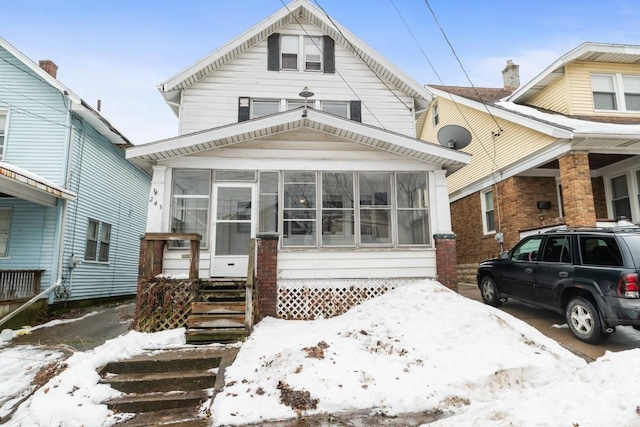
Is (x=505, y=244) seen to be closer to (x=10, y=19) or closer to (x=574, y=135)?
(x=574, y=135)

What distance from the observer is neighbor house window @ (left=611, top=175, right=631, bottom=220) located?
1187 cm

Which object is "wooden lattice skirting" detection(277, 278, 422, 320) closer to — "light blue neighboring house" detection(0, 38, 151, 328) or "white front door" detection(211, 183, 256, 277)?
"white front door" detection(211, 183, 256, 277)

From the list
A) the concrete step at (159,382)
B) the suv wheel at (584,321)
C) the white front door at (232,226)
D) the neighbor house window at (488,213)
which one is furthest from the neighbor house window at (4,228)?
the neighbor house window at (488,213)

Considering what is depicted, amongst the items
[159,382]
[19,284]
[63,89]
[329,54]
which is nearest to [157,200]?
[159,382]

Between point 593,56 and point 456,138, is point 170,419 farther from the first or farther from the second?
point 593,56

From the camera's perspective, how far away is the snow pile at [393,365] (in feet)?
13.8

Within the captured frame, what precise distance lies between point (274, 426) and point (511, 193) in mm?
11271

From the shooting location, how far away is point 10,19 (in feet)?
35.7

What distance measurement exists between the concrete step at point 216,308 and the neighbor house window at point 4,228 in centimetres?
772

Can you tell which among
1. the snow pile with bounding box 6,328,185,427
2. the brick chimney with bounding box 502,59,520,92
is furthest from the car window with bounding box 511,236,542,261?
the brick chimney with bounding box 502,59,520,92

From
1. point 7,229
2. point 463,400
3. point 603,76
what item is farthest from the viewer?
point 603,76

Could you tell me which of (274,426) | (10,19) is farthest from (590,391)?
(10,19)

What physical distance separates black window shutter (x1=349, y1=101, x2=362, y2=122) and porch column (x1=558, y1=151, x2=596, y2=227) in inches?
234

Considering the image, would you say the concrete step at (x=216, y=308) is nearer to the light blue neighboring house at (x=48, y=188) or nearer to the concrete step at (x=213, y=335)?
the concrete step at (x=213, y=335)
